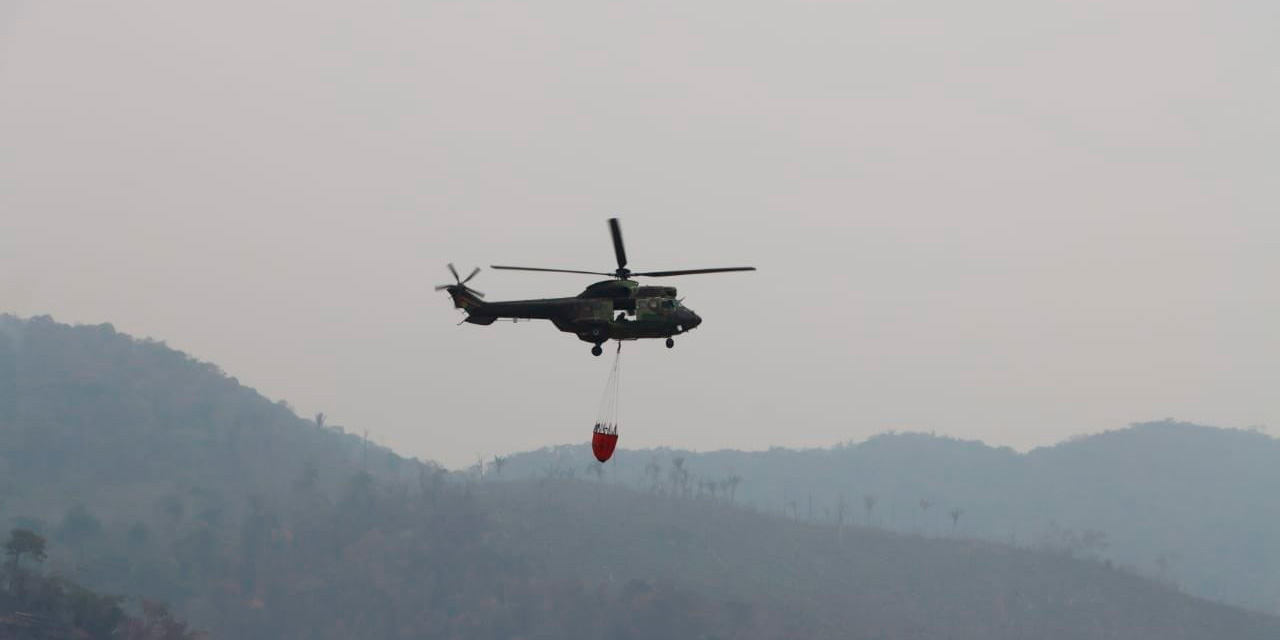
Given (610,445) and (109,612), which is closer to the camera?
(610,445)

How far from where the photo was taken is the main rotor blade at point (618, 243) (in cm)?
4872

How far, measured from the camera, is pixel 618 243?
5028 cm

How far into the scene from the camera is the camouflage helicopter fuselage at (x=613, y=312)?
49.9m

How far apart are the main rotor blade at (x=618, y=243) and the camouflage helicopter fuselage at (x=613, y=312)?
1.19 metres

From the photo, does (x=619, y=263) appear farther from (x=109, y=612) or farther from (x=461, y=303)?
(x=109, y=612)

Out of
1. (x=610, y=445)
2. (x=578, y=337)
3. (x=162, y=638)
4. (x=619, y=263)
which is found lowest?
(x=162, y=638)

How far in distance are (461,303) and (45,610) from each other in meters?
171

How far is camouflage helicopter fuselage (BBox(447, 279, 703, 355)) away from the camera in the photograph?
49906mm

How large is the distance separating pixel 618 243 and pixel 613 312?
261cm

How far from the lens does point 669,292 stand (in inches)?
1994

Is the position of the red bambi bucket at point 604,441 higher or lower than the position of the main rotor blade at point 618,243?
lower

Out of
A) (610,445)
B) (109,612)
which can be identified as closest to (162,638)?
(109,612)

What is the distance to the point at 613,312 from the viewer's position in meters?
50.0

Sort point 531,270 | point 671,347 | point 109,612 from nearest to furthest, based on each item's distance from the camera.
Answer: point 531,270
point 671,347
point 109,612
